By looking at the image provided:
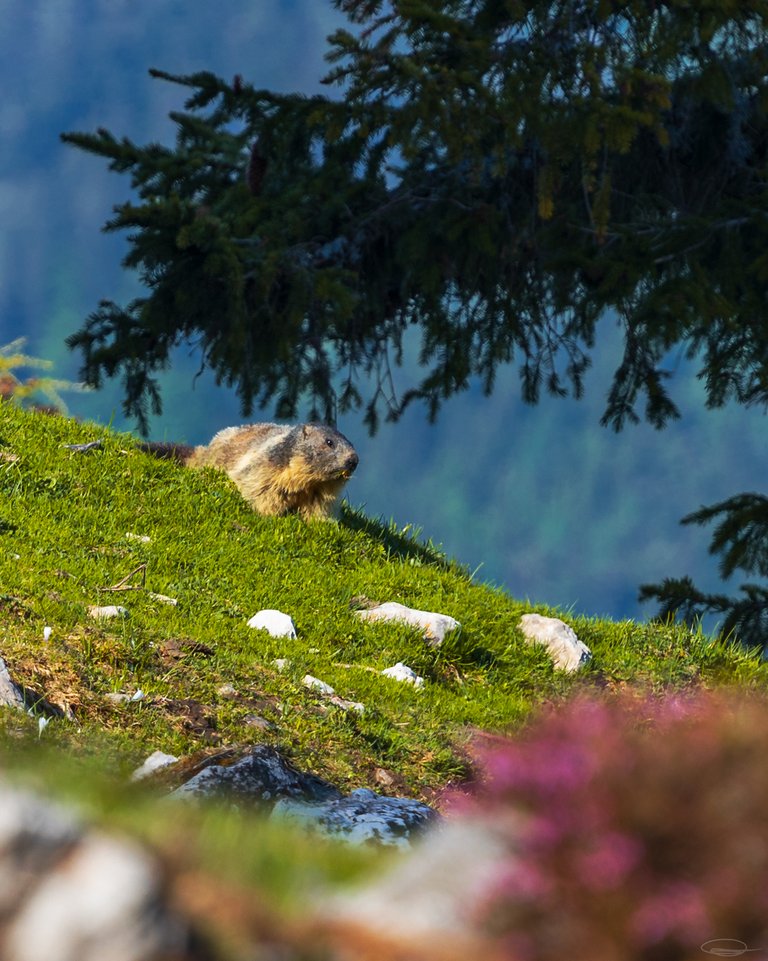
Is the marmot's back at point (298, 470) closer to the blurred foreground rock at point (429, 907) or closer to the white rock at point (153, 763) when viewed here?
the white rock at point (153, 763)

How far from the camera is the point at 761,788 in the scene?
1860mm

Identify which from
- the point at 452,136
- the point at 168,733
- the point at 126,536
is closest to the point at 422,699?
the point at 168,733

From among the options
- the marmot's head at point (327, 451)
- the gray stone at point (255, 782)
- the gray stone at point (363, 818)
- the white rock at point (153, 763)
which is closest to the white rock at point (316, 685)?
the white rock at point (153, 763)

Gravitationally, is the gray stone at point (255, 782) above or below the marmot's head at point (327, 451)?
below

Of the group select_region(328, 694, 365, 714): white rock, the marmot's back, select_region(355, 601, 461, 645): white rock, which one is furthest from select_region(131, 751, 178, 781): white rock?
the marmot's back

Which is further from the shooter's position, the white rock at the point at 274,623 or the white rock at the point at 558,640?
the white rock at the point at 558,640

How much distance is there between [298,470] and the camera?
10.7 m

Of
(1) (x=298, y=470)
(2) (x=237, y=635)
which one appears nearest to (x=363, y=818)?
(2) (x=237, y=635)

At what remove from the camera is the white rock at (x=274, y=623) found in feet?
26.8

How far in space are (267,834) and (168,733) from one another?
352cm

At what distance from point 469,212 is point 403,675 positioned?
5.75m

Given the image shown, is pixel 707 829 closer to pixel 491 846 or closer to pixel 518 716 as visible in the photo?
pixel 491 846

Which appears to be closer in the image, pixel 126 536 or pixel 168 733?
pixel 168 733

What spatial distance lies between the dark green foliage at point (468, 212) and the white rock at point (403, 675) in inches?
154
